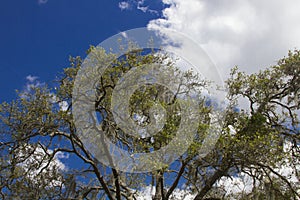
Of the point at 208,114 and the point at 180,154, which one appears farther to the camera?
the point at 208,114

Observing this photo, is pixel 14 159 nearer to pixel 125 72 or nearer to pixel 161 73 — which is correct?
pixel 125 72

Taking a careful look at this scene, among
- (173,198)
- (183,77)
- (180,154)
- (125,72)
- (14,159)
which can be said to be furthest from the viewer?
(173,198)

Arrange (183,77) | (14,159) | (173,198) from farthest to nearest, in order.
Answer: (173,198)
(183,77)
(14,159)

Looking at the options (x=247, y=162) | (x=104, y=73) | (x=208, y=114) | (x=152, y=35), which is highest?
(x=152, y=35)

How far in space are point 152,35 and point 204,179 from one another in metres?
5.28

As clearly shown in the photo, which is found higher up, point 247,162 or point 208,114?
point 208,114

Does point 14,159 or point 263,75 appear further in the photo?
point 263,75

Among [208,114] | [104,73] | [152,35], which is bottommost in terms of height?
[208,114]

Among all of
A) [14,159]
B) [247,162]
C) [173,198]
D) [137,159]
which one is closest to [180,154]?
[137,159]

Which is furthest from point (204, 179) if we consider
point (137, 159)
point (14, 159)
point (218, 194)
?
point (14, 159)

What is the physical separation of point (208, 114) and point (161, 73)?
2.21 meters

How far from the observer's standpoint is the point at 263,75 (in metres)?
14.1

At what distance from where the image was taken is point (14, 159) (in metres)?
11.4

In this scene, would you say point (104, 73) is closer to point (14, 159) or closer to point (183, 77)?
point (183, 77)
